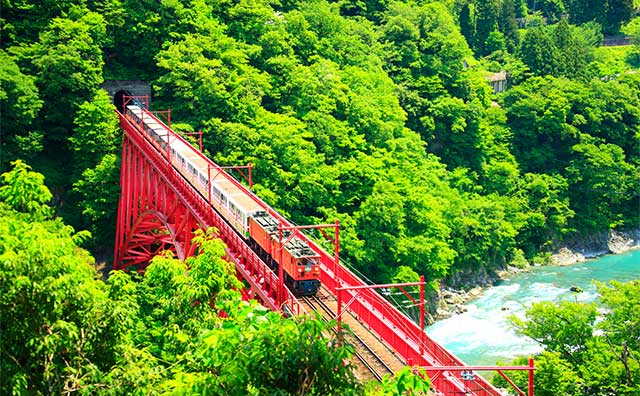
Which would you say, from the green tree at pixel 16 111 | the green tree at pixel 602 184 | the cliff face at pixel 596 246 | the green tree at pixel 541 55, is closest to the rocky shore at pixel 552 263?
the cliff face at pixel 596 246

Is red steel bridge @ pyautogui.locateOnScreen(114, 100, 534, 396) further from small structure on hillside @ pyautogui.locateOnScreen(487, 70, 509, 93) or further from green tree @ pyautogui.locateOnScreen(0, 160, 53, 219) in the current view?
small structure on hillside @ pyautogui.locateOnScreen(487, 70, 509, 93)

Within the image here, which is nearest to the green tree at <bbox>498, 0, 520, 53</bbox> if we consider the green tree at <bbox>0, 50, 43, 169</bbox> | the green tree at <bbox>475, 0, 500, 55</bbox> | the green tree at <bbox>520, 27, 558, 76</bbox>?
the green tree at <bbox>475, 0, 500, 55</bbox>

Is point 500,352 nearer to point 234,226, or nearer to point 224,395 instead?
point 234,226

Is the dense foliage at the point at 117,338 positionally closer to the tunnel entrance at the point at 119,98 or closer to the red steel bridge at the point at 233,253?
the red steel bridge at the point at 233,253

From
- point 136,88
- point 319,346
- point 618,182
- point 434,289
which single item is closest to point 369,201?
point 434,289

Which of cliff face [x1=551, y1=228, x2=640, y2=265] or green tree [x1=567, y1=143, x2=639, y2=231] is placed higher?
green tree [x1=567, y1=143, x2=639, y2=231]

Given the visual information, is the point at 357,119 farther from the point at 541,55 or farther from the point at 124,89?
the point at 541,55
